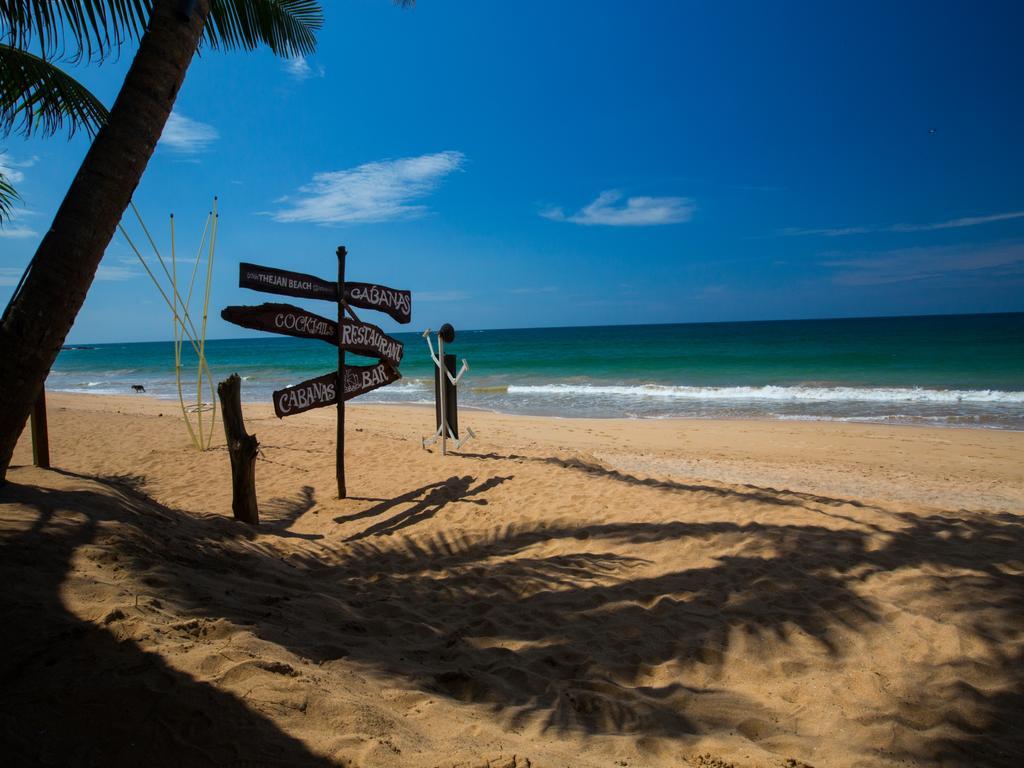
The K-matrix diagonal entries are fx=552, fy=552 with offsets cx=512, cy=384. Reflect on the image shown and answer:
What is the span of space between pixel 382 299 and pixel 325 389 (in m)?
1.31

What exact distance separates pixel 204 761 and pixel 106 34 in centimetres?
505

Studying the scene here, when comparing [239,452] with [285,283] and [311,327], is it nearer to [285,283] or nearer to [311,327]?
[311,327]

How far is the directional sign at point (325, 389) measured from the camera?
5691 millimetres

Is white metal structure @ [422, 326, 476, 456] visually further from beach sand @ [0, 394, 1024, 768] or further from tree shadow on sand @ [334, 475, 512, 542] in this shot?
beach sand @ [0, 394, 1024, 768]

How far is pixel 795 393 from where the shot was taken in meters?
20.0

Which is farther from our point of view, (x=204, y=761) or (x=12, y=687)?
(x=12, y=687)

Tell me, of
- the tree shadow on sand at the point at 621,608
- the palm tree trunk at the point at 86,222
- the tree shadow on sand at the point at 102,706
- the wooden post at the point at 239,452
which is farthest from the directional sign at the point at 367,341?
the tree shadow on sand at the point at 102,706

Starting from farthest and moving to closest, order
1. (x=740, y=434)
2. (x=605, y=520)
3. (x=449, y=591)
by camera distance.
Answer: (x=740, y=434) < (x=605, y=520) < (x=449, y=591)

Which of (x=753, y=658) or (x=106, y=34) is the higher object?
(x=106, y=34)

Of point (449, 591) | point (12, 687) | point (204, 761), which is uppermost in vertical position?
point (12, 687)

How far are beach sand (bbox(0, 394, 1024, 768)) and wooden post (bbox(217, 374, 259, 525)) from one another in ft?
0.93

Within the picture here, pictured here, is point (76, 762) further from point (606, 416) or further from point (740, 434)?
point (606, 416)

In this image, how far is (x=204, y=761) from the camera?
170 centimetres

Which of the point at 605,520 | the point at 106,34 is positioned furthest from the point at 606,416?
the point at 106,34
